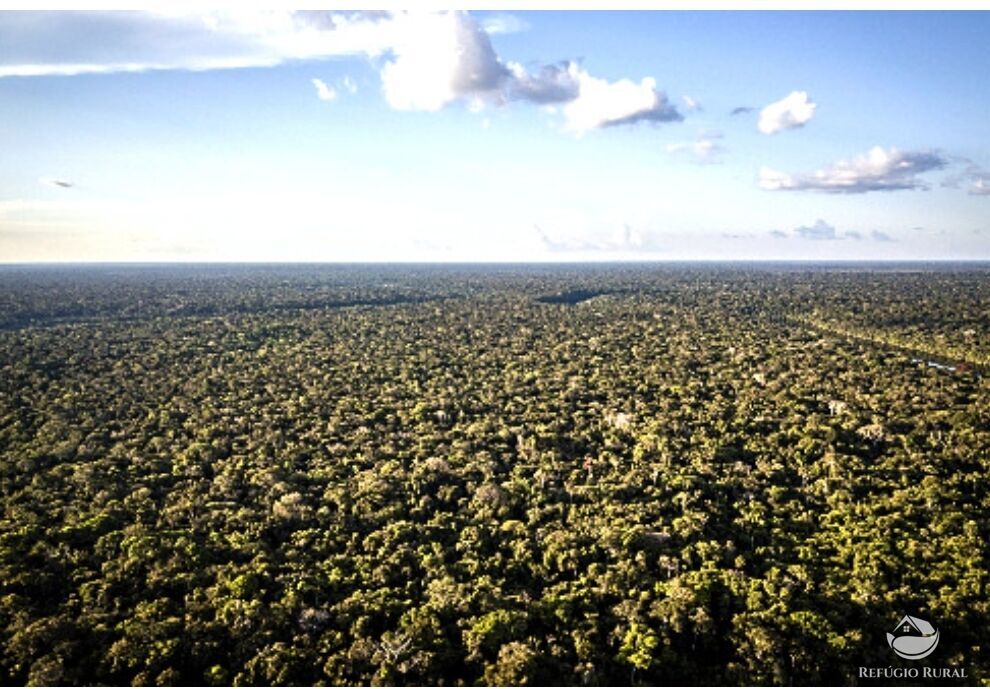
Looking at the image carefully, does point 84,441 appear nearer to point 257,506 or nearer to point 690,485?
point 257,506

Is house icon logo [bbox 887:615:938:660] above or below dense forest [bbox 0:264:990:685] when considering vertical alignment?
below

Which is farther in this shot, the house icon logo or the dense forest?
the house icon logo

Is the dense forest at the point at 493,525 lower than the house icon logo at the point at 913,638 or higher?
higher

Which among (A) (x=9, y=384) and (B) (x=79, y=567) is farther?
(A) (x=9, y=384)

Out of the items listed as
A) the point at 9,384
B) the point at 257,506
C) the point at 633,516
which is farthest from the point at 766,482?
the point at 9,384

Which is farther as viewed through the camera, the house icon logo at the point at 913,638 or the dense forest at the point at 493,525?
the house icon logo at the point at 913,638
